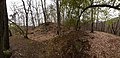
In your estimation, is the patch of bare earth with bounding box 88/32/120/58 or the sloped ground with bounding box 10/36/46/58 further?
the sloped ground with bounding box 10/36/46/58

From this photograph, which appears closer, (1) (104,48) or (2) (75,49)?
(2) (75,49)

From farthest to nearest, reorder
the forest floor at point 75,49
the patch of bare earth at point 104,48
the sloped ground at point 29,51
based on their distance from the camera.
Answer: the sloped ground at point 29,51 < the forest floor at point 75,49 < the patch of bare earth at point 104,48

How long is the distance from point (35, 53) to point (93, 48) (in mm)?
4972

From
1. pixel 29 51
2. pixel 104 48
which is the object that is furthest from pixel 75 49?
pixel 29 51

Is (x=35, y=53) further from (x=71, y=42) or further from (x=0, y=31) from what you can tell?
(x=0, y=31)

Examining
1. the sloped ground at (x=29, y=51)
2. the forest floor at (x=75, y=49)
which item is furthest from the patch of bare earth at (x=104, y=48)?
the sloped ground at (x=29, y=51)

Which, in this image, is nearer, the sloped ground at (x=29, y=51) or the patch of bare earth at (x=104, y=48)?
the patch of bare earth at (x=104, y=48)

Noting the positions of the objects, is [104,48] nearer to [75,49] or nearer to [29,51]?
[75,49]

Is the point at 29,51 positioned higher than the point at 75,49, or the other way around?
the point at 75,49

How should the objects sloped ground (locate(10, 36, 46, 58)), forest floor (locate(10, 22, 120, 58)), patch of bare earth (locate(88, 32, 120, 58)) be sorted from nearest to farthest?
1. patch of bare earth (locate(88, 32, 120, 58))
2. forest floor (locate(10, 22, 120, 58))
3. sloped ground (locate(10, 36, 46, 58))

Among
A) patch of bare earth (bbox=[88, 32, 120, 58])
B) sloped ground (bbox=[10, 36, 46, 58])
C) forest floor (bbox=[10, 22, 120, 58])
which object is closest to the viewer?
patch of bare earth (bbox=[88, 32, 120, 58])

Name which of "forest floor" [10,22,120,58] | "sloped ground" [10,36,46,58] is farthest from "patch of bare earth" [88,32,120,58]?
"sloped ground" [10,36,46,58]

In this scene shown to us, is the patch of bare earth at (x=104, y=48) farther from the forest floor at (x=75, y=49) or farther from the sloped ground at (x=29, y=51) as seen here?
the sloped ground at (x=29, y=51)

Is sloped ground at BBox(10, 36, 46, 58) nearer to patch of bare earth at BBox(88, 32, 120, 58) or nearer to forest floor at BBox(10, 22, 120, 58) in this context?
forest floor at BBox(10, 22, 120, 58)
